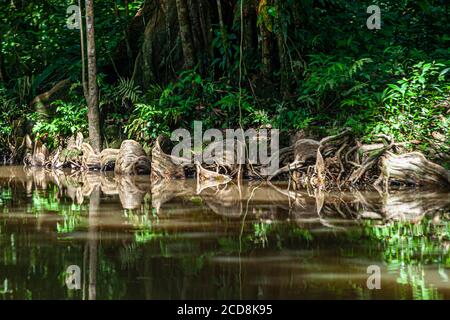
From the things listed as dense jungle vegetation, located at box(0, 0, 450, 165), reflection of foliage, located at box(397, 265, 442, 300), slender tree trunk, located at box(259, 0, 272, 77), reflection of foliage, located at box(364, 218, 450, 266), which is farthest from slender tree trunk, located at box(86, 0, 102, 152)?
reflection of foliage, located at box(397, 265, 442, 300)

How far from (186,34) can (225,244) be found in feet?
29.5

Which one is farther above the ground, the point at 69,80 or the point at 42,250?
the point at 69,80

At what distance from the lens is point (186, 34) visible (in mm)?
14312

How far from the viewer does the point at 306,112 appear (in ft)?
41.5

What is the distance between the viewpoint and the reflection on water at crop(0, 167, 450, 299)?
445 cm

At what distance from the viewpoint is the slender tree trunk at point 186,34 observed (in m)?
14.1

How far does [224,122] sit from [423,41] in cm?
472

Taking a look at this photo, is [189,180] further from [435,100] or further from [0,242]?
[0,242]

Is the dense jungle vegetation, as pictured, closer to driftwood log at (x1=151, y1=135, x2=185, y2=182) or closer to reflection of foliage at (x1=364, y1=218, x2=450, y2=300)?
driftwood log at (x1=151, y1=135, x2=185, y2=182)

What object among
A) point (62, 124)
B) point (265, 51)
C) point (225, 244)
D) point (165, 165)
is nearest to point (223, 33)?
point (265, 51)

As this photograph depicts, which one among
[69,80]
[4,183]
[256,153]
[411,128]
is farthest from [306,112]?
[69,80]

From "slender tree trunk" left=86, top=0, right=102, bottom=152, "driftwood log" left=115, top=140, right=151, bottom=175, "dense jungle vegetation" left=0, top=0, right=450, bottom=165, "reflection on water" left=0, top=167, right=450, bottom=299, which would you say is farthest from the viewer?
"slender tree trunk" left=86, top=0, right=102, bottom=152

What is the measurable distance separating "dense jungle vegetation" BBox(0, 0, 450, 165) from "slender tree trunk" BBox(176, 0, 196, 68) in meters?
0.02

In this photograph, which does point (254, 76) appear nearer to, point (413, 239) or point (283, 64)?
point (283, 64)
